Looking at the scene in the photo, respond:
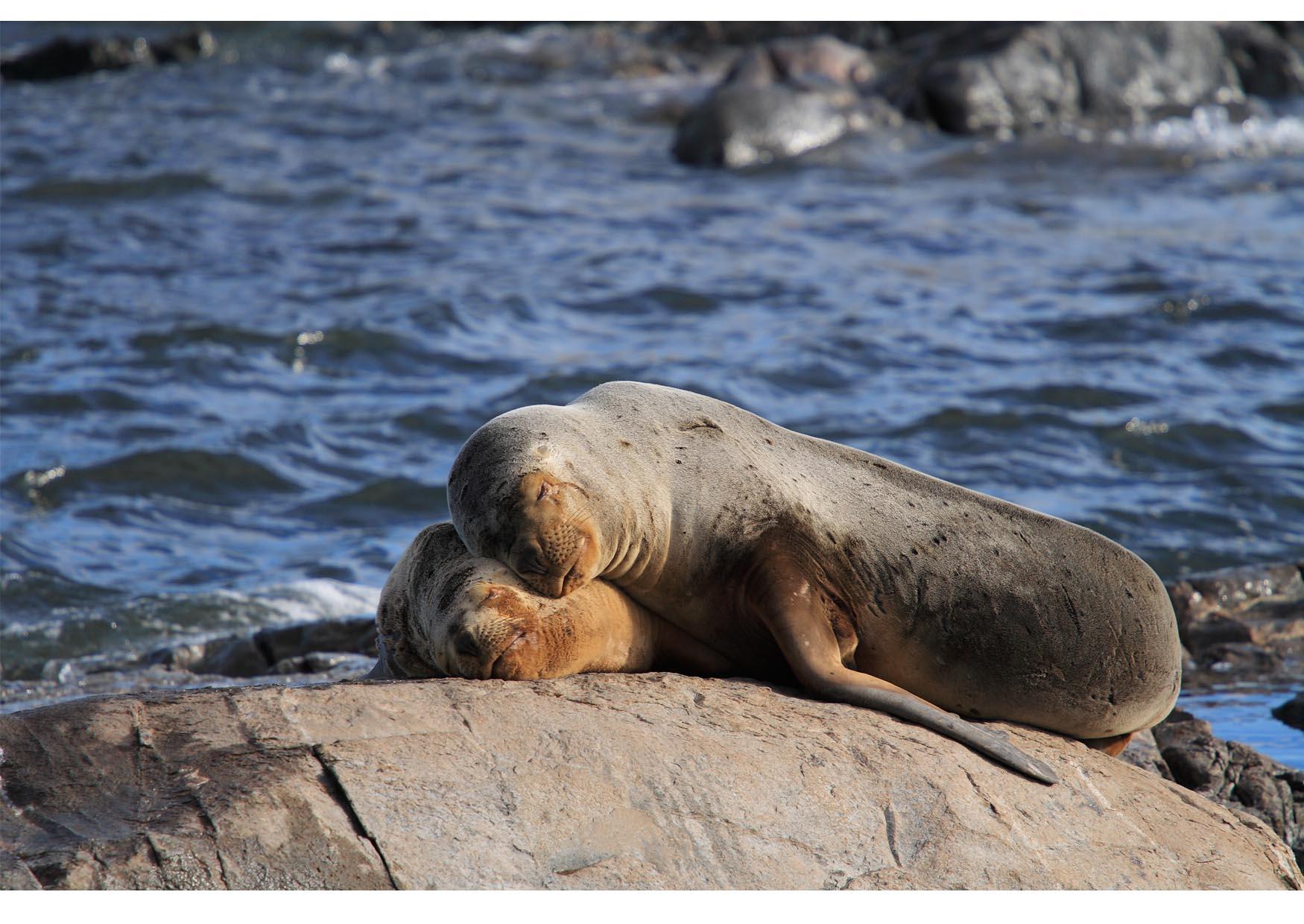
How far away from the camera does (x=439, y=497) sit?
9.76 meters

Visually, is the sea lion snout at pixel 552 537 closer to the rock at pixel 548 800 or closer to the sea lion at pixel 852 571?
the sea lion at pixel 852 571

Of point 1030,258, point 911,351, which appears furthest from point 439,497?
point 1030,258

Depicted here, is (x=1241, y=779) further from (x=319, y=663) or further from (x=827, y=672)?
(x=319, y=663)

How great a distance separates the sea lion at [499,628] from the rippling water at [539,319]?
358 cm

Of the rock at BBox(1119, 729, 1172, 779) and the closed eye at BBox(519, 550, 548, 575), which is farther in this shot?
the rock at BBox(1119, 729, 1172, 779)

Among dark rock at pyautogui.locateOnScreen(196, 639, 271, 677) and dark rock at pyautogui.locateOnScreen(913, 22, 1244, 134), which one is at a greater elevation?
dark rock at pyautogui.locateOnScreen(913, 22, 1244, 134)

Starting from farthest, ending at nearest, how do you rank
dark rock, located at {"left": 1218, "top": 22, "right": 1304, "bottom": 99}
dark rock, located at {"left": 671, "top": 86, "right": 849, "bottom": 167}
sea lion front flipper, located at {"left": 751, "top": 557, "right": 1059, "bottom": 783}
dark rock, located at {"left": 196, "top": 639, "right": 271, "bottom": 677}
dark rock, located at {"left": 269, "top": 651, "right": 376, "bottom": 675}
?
1. dark rock, located at {"left": 1218, "top": 22, "right": 1304, "bottom": 99}
2. dark rock, located at {"left": 671, "top": 86, "right": 849, "bottom": 167}
3. dark rock, located at {"left": 196, "top": 639, "right": 271, "bottom": 677}
4. dark rock, located at {"left": 269, "top": 651, "right": 376, "bottom": 675}
5. sea lion front flipper, located at {"left": 751, "top": 557, "right": 1059, "bottom": 783}

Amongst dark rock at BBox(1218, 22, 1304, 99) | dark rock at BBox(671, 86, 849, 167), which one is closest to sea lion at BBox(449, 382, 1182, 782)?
dark rock at BBox(671, 86, 849, 167)

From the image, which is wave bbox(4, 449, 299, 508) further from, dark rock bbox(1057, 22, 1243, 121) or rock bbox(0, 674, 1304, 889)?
dark rock bbox(1057, 22, 1243, 121)

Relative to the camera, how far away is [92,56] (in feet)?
75.9

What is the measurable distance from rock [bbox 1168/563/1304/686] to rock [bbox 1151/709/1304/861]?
5.05ft

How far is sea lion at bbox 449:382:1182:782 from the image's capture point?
4.24 m

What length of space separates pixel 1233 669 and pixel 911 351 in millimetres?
5737

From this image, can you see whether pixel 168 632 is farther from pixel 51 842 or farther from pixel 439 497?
pixel 51 842
